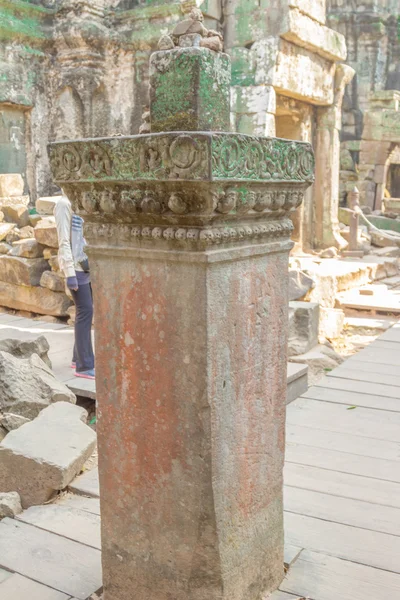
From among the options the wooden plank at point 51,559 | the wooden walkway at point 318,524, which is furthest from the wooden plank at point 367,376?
the wooden plank at point 51,559

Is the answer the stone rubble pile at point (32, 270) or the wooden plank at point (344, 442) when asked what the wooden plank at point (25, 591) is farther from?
the stone rubble pile at point (32, 270)

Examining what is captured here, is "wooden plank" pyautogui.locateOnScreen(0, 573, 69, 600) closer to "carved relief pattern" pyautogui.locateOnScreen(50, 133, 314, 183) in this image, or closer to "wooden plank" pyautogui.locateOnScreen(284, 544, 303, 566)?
"wooden plank" pyautogui.locateOnScreen(284, 544, 303, 566)

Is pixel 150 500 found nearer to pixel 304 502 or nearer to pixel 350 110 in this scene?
pixel 304 502

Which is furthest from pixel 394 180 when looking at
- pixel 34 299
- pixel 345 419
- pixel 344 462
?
pixel 344 462

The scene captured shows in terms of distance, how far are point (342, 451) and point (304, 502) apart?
2.01 ft

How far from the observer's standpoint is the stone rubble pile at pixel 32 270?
7.51 metres

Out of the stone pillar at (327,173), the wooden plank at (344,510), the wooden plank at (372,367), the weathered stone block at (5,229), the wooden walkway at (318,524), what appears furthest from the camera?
the stone pillar at (327,173)

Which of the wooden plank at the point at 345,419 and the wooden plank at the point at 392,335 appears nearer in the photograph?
the wooden plank at the point at 345,419

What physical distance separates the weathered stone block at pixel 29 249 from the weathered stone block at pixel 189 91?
20.5 feet

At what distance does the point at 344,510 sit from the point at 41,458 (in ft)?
4.64

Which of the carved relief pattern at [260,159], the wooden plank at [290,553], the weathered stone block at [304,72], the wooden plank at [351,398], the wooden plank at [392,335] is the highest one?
the weathered stone block at [304,72]

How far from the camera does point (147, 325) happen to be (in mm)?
1812

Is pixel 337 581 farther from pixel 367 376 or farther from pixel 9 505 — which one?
pixel 367 376

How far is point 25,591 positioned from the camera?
2.17 metres
